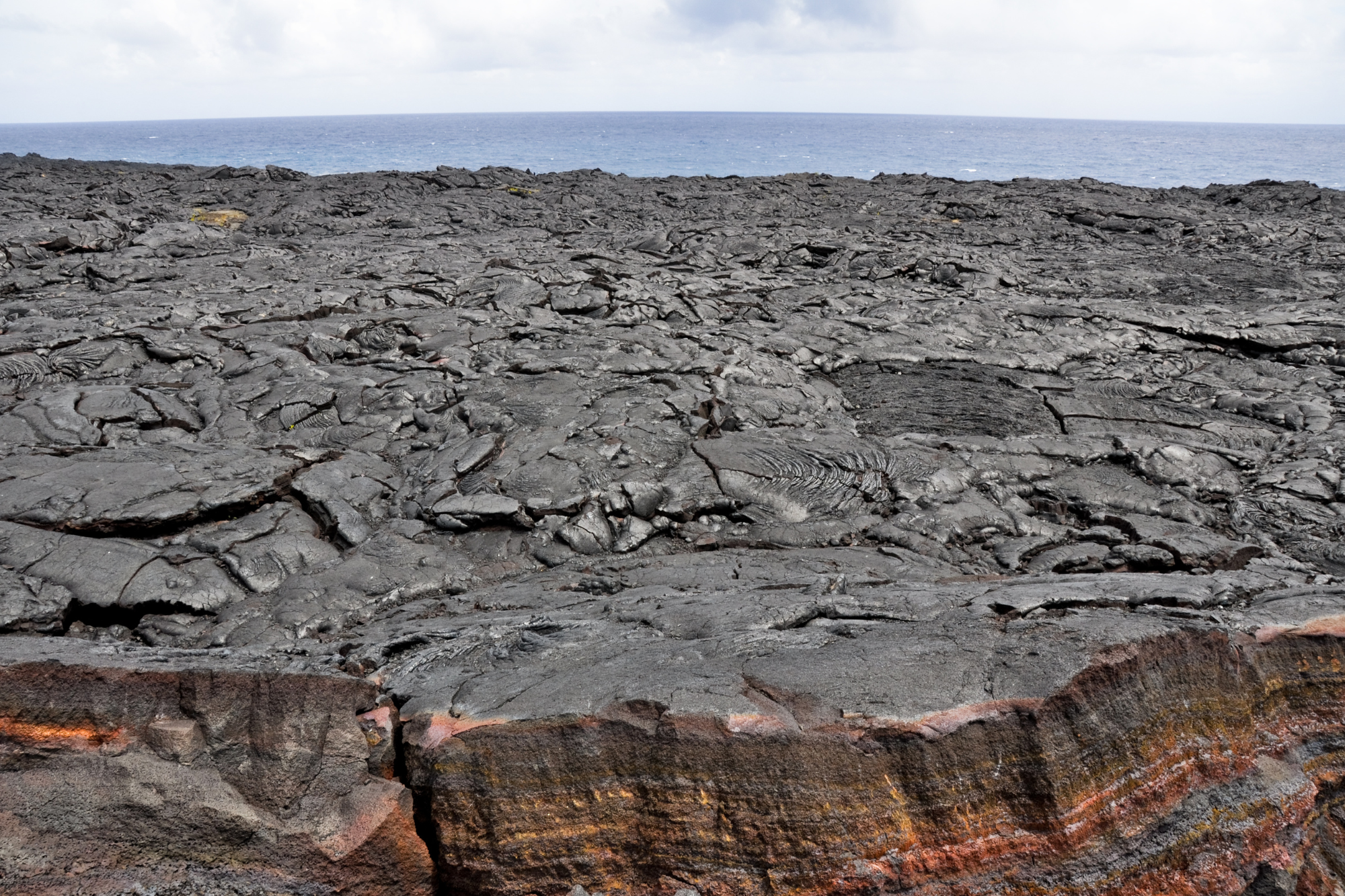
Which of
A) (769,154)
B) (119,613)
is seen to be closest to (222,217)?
(119,613)

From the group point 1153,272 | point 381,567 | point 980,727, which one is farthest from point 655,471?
point 1153,272

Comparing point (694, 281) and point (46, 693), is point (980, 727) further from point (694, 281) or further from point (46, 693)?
point (694, 281)

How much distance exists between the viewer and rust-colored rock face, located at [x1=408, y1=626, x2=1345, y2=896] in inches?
82.5

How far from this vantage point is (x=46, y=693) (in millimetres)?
2123

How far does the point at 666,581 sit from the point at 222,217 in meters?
14.3

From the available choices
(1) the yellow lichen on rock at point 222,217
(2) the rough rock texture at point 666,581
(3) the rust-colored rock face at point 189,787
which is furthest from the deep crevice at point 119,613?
(1) the yellow lichen on rock at point 222,217

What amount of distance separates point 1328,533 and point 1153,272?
24.5ft

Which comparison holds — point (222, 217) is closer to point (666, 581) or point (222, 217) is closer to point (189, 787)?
point (666, 581)

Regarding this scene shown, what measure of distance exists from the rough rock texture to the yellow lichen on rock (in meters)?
4.15

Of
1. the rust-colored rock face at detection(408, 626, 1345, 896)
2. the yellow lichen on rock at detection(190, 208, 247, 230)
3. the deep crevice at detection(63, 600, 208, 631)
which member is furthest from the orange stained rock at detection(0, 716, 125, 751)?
the yellow lichen on rock at detection(190, 208, 247, 230)

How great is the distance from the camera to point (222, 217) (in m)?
14.2

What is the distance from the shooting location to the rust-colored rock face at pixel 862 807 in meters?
2.10

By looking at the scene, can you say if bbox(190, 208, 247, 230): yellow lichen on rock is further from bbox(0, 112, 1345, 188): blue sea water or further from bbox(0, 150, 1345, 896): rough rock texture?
bbox(0, 112, 1345, 188): blue sea water

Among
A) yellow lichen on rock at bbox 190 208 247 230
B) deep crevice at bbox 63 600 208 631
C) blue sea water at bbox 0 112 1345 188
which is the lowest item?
deep crevice at bbox 63 600 208 631
